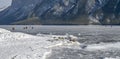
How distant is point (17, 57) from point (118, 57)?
47.8ft

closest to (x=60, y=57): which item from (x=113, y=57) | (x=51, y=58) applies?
(x=51, y=58)

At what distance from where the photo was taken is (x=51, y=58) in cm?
4656

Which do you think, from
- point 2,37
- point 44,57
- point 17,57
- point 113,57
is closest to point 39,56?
point 44,57

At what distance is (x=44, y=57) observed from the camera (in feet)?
156

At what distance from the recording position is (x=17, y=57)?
4484 cm

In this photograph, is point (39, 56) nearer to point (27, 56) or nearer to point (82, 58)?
point (27, 56)

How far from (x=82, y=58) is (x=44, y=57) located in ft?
18.7

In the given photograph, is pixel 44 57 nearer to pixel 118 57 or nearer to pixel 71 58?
pixel 71 58

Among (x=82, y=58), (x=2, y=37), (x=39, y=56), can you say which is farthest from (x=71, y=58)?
(x=2, y=37)

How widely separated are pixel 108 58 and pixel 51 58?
27.1 feet

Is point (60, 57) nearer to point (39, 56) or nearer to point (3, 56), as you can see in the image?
point (39, 56)

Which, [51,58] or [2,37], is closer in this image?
[51,58]

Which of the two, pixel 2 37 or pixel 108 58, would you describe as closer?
pixel 108 58

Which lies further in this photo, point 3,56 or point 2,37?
point 2,37
